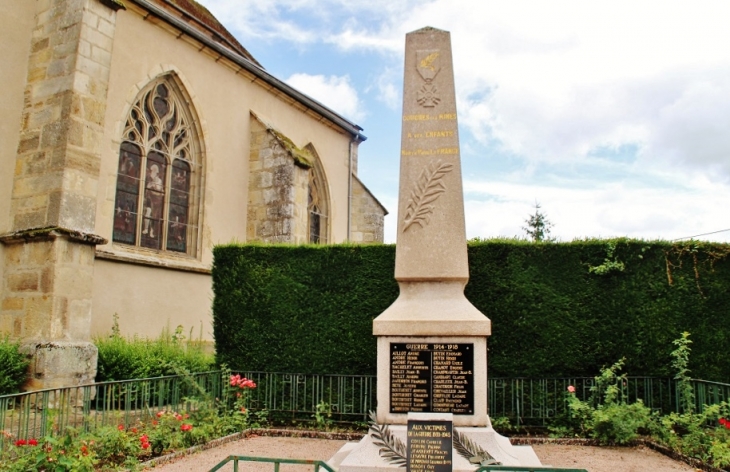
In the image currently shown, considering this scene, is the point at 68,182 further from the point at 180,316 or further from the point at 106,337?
the point at 180,316

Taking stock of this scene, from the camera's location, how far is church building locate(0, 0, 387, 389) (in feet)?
28.6

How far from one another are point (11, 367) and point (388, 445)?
18.2 feet

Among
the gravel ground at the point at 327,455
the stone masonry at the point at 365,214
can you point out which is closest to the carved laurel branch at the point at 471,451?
the gravel ground at the point at 327,455

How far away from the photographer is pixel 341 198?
58.7 ft

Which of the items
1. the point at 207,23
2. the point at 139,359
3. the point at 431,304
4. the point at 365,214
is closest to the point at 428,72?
the point at 431,304

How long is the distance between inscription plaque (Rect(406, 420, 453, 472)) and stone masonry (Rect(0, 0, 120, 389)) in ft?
18.8

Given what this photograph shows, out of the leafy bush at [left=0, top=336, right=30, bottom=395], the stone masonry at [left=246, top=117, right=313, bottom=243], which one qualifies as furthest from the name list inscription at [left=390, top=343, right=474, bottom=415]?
the stone masonry at [left=246, top=117, right=313, bottom=243]

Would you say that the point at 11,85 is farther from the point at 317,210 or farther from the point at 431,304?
the point at 317,210

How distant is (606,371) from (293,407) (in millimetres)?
4203

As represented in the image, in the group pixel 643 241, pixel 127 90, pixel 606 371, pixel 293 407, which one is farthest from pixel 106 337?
pixel 643 241

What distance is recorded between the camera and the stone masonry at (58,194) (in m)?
8.46

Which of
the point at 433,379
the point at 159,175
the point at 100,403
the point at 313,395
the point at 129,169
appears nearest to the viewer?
the point at 433,379

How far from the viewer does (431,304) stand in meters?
5.80

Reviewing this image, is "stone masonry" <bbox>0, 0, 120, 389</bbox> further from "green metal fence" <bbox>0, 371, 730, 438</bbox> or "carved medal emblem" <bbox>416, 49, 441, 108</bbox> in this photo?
"carved medal emblem" <bbox>416, 49, 441, 108</bbox>
